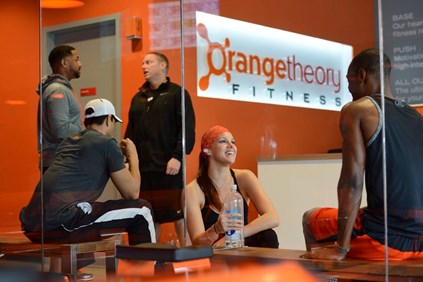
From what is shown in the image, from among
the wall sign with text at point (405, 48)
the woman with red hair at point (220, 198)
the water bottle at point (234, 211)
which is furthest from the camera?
the water bottle at point (234, 211)

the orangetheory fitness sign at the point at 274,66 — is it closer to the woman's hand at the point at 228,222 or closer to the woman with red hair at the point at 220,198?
the woman with red hair at the point at 220,198

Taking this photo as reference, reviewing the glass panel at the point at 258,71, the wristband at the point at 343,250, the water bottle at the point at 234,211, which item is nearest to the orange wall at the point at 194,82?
the glass panel at the point at 258,71

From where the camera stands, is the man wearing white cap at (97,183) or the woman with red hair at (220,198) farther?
the man wearing white cap at (97,183)

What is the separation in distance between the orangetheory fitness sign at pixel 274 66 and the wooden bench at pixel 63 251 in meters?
0.99

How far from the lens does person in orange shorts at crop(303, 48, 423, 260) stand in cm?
259

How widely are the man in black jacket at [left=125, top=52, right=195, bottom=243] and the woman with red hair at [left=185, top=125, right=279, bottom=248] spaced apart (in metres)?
0.20

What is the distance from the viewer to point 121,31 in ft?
12.6

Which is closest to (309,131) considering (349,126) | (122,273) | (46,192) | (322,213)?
(349,126)

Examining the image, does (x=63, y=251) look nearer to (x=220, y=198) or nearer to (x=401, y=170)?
(x=220, y=198)

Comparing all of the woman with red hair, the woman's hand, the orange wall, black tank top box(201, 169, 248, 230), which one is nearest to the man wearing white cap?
the orange wall

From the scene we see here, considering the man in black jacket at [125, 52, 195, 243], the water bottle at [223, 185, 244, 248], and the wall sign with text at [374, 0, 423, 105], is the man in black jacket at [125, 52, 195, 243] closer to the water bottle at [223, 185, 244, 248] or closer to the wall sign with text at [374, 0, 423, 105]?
the water bottle at [223, 185, 244, 248]

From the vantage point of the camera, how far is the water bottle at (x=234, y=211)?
2.91 metres

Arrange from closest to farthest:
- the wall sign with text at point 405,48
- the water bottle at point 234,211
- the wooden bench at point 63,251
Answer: the wall sign with text at point 405,48
the water bottle at point 234,211
the wooden bench at point 63,251

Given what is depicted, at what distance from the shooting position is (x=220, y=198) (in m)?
3.04
